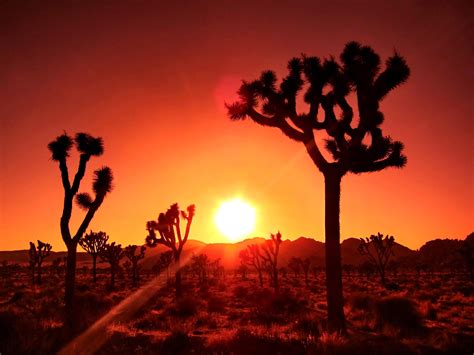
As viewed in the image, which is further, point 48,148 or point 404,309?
point 48,148

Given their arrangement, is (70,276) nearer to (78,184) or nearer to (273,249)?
(78,184)

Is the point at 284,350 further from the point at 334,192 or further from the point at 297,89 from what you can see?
the point at 297,89

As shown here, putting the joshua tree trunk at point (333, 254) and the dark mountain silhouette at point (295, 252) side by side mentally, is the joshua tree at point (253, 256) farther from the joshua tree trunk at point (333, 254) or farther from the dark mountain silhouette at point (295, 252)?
the dark mountain silhouette at point (295, 252)

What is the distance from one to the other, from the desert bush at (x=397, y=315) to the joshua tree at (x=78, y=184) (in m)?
12.0

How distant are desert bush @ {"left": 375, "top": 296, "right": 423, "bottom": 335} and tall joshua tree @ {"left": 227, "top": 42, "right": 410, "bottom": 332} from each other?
11.7 ft

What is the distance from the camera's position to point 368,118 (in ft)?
33.1

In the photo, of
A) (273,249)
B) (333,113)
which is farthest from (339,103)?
(273,249)

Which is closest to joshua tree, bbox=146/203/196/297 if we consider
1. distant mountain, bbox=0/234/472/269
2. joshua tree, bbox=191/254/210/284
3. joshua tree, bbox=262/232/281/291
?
joshua tree, bbox=262/232/281/291

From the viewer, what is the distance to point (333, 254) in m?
10.1

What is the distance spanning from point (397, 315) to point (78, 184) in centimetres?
1371

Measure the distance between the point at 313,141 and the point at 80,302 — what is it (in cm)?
1338

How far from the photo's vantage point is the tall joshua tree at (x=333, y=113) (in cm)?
1022

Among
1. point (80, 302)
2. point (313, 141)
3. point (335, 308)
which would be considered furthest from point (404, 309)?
point (80, 302)

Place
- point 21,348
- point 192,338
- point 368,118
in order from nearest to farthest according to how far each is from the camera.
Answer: point 21,348 → point 192,338 → point 368,118
